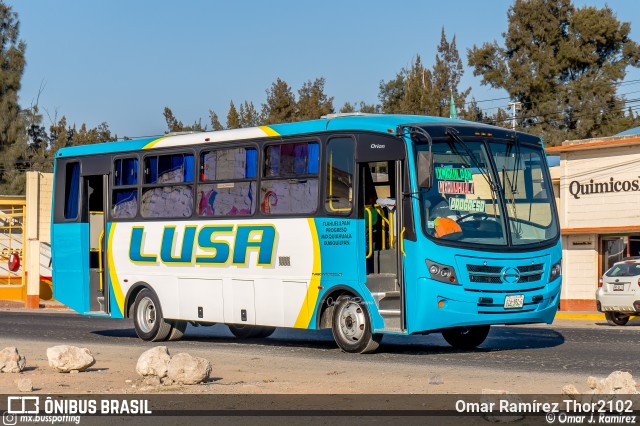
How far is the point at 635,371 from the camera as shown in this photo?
14.2m

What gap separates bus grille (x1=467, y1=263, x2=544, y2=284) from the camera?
16.3 m

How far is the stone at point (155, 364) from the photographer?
13.2m

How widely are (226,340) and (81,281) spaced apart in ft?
9.95

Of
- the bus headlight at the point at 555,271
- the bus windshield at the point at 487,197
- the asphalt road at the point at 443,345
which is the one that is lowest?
the asphalt road at the point at 443,345

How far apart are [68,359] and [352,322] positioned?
439 centimetres

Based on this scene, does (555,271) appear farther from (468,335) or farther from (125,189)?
(125,189)

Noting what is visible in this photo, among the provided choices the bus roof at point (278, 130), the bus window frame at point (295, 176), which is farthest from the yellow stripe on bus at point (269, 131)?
the bus window frame at point (295, 176)

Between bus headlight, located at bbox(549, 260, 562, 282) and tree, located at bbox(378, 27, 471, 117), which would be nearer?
bus headlight, located at bbox(549, 260, 562, 282)

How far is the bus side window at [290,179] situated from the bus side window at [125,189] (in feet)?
11.9

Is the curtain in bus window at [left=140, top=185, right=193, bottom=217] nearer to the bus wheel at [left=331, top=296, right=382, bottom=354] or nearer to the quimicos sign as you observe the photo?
the bus wheel at [left=331, top=296, right=382, bottom=354]

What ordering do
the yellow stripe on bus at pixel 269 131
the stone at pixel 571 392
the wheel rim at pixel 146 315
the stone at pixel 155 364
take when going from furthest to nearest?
1. the wheel rim at pixel 146 315
2. the yellow stripe on bus at pixel 269 131
3. the stone at pixel 155 364
4. the stone at pixel 571 392

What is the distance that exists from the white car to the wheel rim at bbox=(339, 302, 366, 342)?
1229 cm

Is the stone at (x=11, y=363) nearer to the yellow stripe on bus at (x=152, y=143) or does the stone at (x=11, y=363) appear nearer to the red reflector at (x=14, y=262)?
the yellow stripe on bus at (x=152, y=143)

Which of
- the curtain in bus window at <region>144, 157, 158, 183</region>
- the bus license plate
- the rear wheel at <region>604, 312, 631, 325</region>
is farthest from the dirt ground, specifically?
the rear wheel at <region>604, 312, 631, 325</region>
